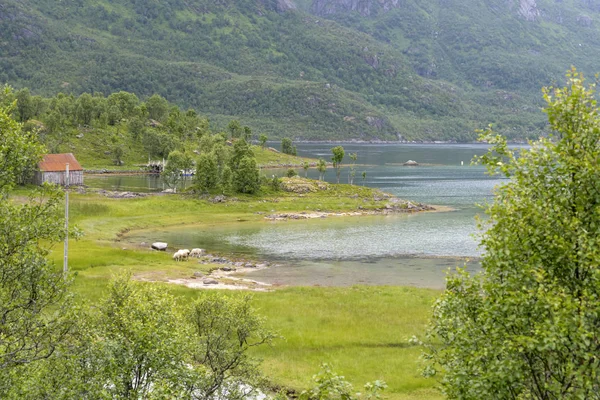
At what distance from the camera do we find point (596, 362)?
45.6 ft

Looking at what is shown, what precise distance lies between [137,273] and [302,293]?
20.4 m

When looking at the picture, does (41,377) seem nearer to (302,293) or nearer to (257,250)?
(302,293)

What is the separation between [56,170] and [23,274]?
426 ft

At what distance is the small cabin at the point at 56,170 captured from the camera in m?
138

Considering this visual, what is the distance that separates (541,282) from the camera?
1534 centimetres

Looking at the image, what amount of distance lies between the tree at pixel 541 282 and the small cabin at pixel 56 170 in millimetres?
133790

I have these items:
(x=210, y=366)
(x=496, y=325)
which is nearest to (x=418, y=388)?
(x=210, y=366)

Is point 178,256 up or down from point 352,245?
up

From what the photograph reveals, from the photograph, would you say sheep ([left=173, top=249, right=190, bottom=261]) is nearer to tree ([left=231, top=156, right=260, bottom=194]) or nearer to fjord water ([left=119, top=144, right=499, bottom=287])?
fjord water ([left=119, top=144, right=499, bottom=287])

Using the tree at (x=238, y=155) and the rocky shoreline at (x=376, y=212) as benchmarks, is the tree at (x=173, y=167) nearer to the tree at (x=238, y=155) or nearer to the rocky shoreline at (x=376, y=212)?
the tree at (x=238, y=155)

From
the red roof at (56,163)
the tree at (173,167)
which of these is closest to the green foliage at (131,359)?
the red roof at (56,163)

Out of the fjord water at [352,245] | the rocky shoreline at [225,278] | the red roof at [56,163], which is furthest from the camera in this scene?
the red roof at [56,163]

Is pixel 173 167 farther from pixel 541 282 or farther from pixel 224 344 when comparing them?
pixel 541 282

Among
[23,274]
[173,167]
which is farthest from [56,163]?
[23,274]
